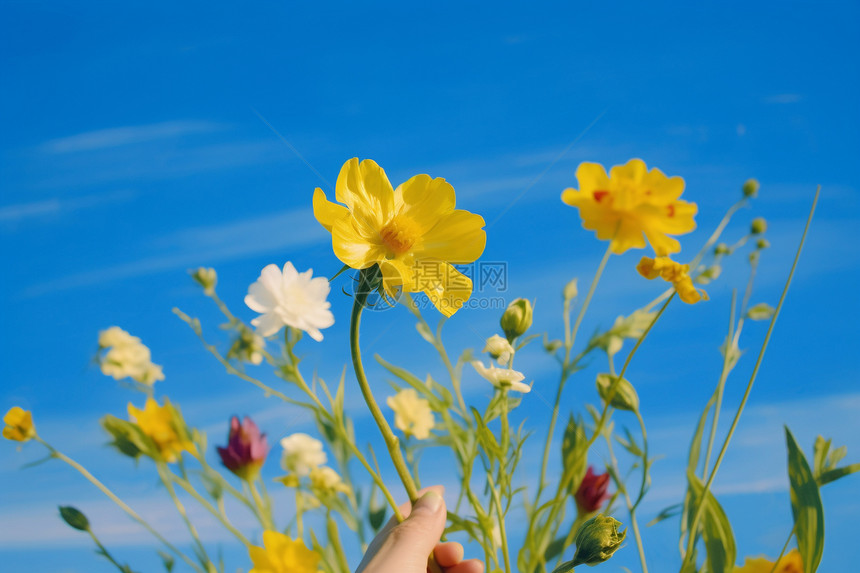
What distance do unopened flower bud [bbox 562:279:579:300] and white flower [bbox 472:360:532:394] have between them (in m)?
0.21

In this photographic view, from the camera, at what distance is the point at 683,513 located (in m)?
0.63

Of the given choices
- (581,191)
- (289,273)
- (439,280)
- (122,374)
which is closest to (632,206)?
(581,191)

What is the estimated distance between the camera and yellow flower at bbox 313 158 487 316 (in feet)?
1.44

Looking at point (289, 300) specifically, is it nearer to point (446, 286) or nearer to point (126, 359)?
point (446, 286)

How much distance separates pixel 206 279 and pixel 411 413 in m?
0.29

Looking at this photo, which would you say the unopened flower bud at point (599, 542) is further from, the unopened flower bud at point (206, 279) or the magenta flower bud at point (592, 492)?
the unopened flower bud at point (206, 279)

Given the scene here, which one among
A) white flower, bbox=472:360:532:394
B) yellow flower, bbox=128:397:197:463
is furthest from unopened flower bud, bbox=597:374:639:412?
yellow flower, bbox=128:397:197:463

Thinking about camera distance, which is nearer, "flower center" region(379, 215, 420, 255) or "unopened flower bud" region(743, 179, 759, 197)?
"flower center" region(379, 215, 420, 255)

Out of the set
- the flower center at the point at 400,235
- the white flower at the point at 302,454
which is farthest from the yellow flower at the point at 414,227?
the white flower at the point at 302,454

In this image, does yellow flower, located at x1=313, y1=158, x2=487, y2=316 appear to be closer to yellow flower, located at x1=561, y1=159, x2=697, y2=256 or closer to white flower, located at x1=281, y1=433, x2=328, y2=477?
yellow flower, located at x1=561, y1=159, x2=697, y2=256

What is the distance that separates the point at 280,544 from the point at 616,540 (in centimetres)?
26

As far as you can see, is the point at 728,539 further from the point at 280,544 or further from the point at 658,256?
the point at 280,544

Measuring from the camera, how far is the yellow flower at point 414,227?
17.2 inches

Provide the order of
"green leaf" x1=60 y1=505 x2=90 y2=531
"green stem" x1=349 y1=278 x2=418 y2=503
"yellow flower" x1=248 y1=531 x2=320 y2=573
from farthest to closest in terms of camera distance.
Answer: "green leaf" x1=60 y1=505 x2=90 y2=531, "yellow flower" x1=248 y1=531 x2=320 y2=573, "green stem" x1=349 y1=278 x2=418 y2=503
